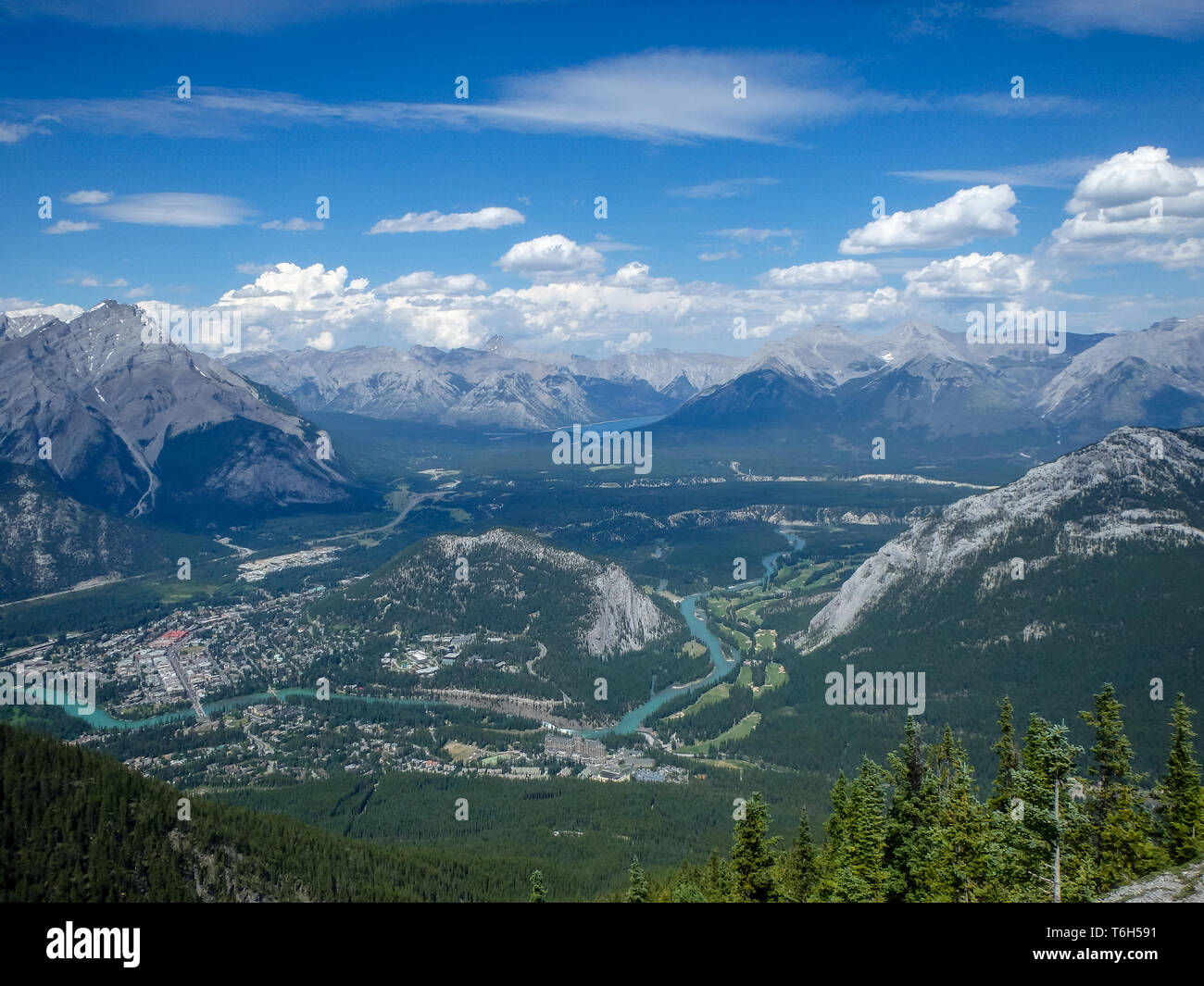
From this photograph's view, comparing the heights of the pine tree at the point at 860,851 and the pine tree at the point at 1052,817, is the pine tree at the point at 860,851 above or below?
below

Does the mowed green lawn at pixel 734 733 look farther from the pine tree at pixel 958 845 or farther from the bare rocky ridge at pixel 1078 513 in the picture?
the pine tree at pixel 958 845

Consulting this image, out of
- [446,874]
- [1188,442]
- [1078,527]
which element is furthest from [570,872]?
[1188,442]

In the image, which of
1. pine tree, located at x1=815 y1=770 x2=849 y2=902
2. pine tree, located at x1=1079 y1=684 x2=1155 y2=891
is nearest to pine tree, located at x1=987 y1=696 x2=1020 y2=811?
pine tree, located at x1=1079 y1=684 x2=1155 y2=891

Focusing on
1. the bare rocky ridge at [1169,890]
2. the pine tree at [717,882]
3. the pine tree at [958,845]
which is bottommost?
the pine tree at [717,882]

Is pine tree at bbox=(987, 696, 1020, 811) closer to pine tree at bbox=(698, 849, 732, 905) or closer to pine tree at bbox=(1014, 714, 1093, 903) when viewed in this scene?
pine tree at bbox=(1014, 714, 1093, 903)

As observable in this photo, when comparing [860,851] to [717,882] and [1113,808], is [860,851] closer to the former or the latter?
[717,882]

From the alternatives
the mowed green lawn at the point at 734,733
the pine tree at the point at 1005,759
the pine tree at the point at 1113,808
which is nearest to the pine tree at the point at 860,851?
Answer: the pine tree at the point at 1005,759
